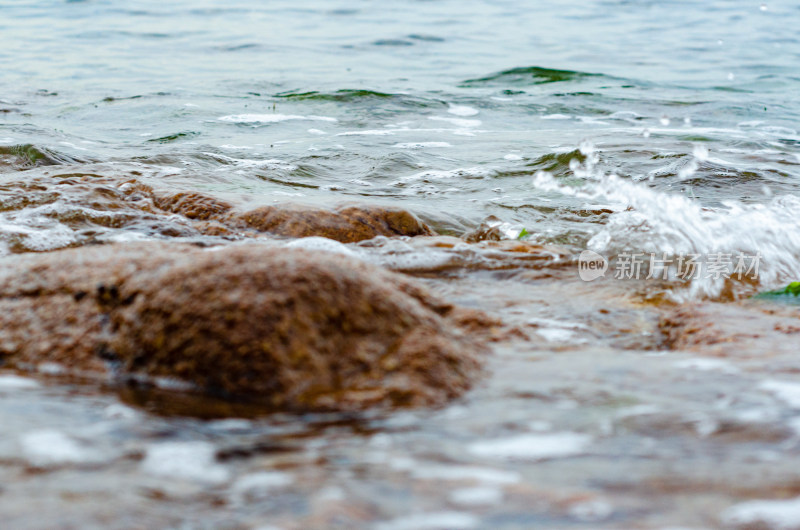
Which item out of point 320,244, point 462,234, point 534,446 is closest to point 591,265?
point 462,234

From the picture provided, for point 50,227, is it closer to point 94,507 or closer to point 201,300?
point 201,300

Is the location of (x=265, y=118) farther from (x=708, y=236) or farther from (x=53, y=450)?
(x=53, y=450)

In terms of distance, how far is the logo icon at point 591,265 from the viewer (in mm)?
3656

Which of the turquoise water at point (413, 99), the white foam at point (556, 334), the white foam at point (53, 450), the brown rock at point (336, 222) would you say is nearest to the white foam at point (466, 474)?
the white foam at point (53, 450)

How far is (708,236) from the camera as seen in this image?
172 inches

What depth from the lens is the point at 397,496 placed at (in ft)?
4.97

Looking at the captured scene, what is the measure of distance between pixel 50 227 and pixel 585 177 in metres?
4.22

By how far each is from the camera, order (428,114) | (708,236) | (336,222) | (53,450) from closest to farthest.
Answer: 1. (53,450)
2. (336,222)
3. (708,236)
4. (428,114)

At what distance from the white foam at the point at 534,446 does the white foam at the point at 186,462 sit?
1.97 ft

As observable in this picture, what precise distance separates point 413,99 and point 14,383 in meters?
8.38

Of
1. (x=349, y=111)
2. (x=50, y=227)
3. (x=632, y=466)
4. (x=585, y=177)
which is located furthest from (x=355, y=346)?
(x=349, y=111)

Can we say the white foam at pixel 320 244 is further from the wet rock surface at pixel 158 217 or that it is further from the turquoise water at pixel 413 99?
the turquoise water at pixel 413 99

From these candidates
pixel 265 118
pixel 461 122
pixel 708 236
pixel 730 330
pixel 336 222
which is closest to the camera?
pixel 730 330

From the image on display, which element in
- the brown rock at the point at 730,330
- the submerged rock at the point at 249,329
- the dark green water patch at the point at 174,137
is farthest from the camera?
the dark green water patch at the point at 174,137
